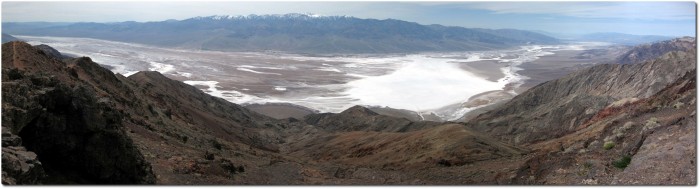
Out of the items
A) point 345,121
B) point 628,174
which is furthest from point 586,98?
point 628,174

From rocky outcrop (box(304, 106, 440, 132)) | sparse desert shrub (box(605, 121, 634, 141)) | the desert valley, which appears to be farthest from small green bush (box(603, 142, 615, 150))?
rocky outcrop (box(304, 106, 440, 132))

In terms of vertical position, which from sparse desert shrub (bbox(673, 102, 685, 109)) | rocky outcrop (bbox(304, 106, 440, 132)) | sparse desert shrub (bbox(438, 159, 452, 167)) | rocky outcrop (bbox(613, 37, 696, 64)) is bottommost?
rocky outcrop (bbox(304, 106, 440, 132))

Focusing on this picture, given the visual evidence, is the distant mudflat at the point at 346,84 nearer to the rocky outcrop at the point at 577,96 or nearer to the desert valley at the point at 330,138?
the desert valley at the point at 330,138

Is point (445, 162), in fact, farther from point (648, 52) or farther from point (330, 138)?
point (648, 52)

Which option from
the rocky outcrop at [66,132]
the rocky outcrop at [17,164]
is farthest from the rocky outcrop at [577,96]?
the rocky outcrop at [17,164]

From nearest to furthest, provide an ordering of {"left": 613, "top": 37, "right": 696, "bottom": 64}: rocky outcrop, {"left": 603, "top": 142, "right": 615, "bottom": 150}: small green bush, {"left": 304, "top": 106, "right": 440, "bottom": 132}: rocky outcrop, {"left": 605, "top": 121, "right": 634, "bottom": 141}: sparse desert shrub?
{"left": 603, "top": 142, "right": 615, "bottom": 150}: small green bush → {"left": 605, "top": 121, "right": 634, "bottom": 141}: sparse desert shrub → {"left": 304, "top": 106, "right": 440, "bottom": 132}: rocky outcrop → {"left": 613, "top": 37, "right": 696, "bottom": 64}: rocky outcrop

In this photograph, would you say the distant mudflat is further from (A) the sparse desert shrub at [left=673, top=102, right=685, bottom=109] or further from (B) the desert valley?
(A) the sparse desert shrub at [left=673, top=102, right=685, bottom=109]

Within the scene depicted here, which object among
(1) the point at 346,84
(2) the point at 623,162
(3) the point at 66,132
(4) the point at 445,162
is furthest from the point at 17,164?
(1) the point at 346,84

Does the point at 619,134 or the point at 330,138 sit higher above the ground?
the point at 619,134
